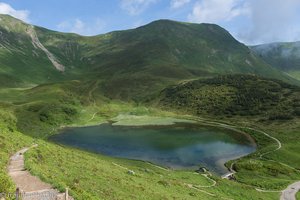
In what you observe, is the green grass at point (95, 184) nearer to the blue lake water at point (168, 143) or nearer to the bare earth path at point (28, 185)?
the bare earth path at point (28, 185)

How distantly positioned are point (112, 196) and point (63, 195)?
8.99 m

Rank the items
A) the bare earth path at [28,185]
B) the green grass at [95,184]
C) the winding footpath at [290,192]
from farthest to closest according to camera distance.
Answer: the winding footpath at [290,192]
the green grass at [95,184]
the bare earth path at [28,185]

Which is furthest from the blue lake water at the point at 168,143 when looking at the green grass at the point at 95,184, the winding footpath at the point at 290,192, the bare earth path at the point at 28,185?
the bare earth path at the point at 28,185

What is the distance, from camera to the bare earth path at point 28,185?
28.3 meters

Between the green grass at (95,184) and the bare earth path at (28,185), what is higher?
the bare earth path at (28,185)

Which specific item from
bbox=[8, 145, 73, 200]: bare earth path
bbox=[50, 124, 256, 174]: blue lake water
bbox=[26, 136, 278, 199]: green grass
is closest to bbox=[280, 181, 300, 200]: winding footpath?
bbox=[26, 136, 278, 199]: green grass

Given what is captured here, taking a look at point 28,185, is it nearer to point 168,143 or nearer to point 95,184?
point 95,184

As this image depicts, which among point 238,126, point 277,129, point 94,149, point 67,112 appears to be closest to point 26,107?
point 67,112

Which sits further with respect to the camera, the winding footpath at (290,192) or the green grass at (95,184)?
the winding footpath at (290,192)

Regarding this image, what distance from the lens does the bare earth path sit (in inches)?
1112

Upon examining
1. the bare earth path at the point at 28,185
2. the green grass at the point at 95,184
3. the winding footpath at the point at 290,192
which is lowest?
the winding footpath at the point at 290,192

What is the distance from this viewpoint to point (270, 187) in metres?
75.1

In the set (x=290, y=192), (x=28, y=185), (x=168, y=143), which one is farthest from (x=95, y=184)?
(x=168, y=143)

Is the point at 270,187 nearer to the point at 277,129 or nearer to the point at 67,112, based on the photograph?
the point at 277,129
